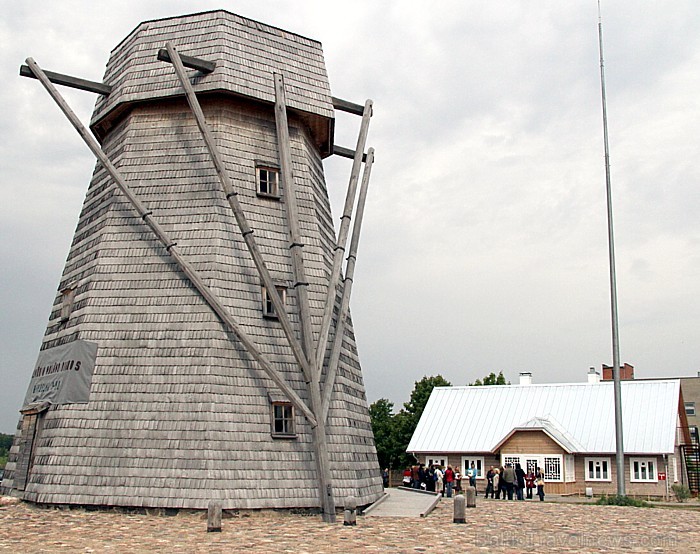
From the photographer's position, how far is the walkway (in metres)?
15.2

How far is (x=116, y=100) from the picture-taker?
1711 centimetres

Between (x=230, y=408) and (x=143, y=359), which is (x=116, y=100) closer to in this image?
(x=143, y=359)

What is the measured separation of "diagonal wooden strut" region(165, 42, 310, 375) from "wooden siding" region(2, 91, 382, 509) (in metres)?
0.84

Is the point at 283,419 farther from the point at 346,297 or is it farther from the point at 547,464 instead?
the point at 547,464

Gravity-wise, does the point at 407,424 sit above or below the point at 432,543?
above

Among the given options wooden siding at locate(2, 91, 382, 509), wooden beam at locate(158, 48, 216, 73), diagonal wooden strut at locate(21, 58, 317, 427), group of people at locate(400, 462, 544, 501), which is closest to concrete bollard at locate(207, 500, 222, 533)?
wooden siding at locate(2, 91, 382, 509)

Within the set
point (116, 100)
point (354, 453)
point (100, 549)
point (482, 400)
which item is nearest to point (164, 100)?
point (116, 100)

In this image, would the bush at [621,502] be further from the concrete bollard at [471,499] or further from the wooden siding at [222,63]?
the wooden siding at [222,63]

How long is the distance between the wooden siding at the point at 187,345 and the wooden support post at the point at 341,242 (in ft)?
2.13

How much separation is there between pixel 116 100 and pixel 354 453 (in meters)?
8.93

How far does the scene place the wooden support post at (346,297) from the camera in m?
14.7

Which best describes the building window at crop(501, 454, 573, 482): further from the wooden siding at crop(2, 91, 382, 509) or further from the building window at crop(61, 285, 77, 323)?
the building window at crop(61, 285, 77, 323)

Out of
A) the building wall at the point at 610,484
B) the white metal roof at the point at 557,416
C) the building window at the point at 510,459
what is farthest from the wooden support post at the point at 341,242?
the building wall at the point at 610,484

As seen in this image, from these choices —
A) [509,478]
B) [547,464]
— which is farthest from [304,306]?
[547,464]
